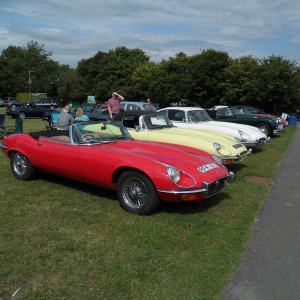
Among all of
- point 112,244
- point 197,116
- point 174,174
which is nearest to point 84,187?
point 174,174

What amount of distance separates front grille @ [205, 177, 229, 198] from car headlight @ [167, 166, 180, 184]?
0.45 meters

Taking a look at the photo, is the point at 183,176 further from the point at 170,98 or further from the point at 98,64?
the point at 98,64

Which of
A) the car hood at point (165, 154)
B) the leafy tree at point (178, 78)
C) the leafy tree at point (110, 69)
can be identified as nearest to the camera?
the car hood at point (165, 154)

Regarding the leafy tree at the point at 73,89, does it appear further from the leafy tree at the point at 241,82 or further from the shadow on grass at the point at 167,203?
the shadow on grass at the point at 167,203

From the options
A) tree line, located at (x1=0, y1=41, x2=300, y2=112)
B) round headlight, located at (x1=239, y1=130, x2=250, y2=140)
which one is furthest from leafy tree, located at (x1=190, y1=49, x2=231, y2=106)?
round headlight, located at (x1=239, y1=130, x2=250, y2=140)

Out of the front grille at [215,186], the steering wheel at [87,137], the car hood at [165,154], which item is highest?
the steering wheel at [87,137]

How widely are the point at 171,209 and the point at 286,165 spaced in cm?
565

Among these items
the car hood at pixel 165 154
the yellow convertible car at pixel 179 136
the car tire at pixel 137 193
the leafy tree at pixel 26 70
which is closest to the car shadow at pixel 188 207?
the car tire at pixel 137 193

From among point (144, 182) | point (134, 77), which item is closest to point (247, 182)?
point (144, 182)

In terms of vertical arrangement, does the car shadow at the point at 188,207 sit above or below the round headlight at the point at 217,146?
below

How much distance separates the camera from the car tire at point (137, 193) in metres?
5.28

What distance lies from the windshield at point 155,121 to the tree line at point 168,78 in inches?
1013

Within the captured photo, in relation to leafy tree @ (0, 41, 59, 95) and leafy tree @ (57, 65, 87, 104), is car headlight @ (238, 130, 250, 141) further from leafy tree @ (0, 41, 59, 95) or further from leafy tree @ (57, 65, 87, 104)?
leafy tree @ (0, 41, 59, 95)

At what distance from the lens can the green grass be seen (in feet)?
11.4
